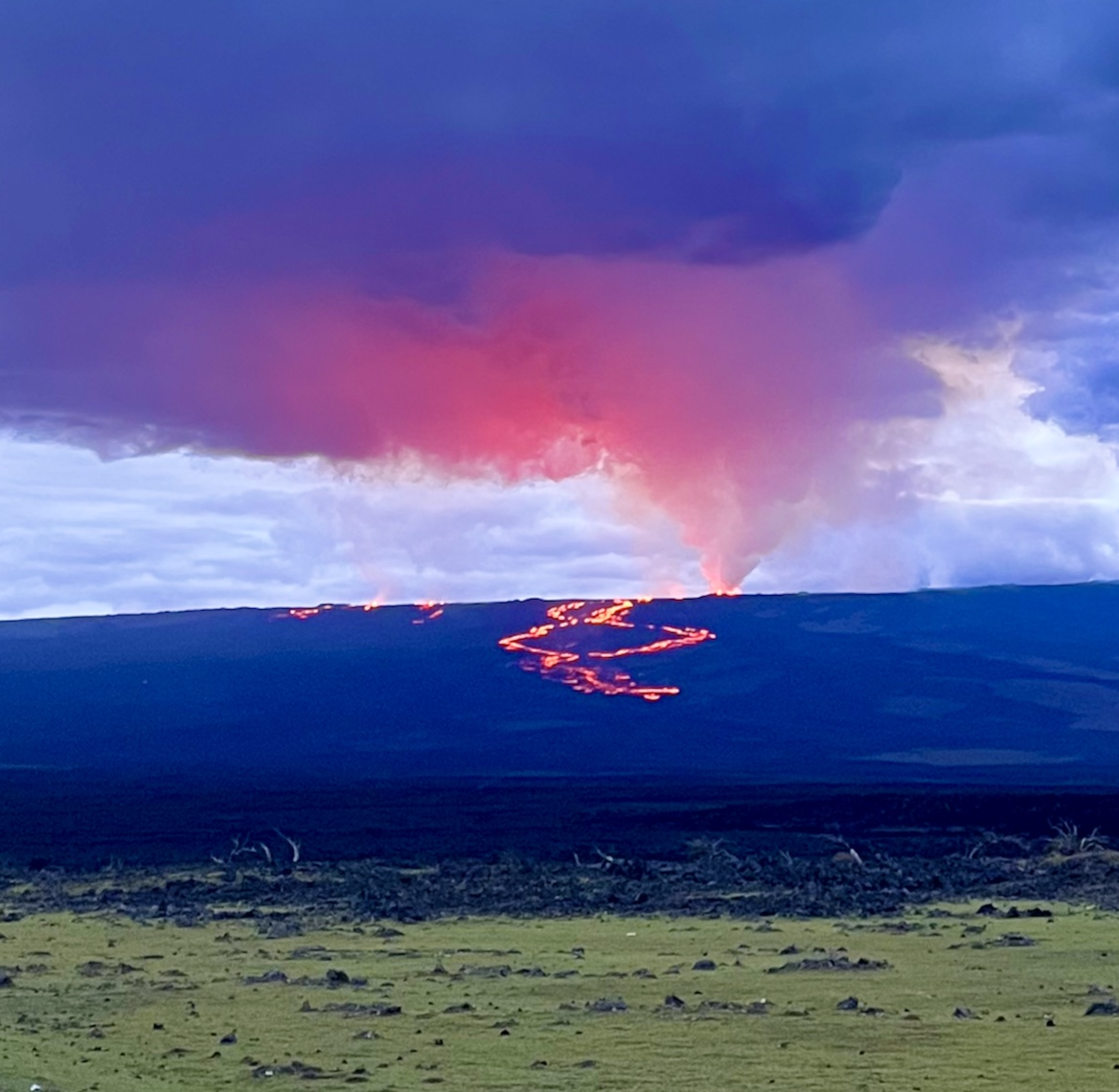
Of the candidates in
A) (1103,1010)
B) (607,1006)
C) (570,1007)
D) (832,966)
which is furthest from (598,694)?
(1103,1010)

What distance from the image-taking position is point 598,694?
154 meters

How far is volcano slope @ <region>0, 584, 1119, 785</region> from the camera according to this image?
125625 millimetres

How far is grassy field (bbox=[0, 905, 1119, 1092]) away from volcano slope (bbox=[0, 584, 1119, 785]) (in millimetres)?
74219

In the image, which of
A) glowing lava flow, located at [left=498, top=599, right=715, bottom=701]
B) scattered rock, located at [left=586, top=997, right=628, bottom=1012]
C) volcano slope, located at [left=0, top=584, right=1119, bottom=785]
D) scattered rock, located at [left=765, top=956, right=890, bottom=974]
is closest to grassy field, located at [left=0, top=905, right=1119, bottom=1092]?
scattered rock, located at [left=586, top=997, right=628, bottom=1012]

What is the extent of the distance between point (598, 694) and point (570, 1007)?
13155 cm

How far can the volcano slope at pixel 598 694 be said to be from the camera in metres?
126

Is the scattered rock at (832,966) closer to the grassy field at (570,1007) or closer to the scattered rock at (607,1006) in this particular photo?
the grassy field at (570,1007)

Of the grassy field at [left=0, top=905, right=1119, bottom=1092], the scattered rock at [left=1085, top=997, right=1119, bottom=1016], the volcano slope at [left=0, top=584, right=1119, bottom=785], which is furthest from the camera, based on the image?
the volcano slope at [left=0, top=584, right=1119, bottom=785]

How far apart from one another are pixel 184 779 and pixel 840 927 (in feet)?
262

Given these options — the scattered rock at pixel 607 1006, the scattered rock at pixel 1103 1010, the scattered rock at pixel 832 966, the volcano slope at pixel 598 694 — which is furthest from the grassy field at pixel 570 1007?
the volcano slope at pixel 598 694

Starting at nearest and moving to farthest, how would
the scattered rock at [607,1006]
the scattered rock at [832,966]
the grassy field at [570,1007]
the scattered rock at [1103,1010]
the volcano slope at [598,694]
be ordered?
1. the grassy field at [570,1007]
2. the scattered rock at [1103,1010]
3. the scattered rock at [607,1006]
4. the scattered rock at [832,966]
5. the volcano slope at [598,694]

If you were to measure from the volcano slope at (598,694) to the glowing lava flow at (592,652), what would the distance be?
3.41ft

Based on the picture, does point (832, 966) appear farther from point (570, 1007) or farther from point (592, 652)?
point (592, 652)

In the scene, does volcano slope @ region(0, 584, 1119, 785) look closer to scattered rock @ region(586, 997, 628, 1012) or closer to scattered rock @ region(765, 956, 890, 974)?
scattered rock @ region(765, 956, 890, 974)
